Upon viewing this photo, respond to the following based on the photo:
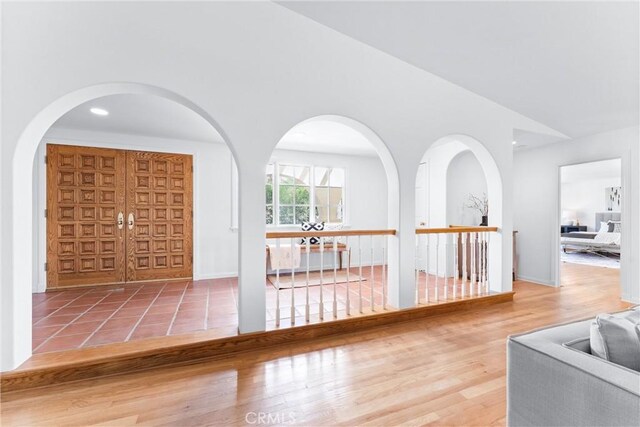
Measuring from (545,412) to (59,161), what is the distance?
5.64 metres

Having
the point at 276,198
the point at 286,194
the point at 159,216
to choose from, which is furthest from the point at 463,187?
the point at 159,216

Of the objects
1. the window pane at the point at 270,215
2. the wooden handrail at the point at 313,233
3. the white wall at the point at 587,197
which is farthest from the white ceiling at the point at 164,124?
the white wall at the point at 587,197

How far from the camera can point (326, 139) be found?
4516 mm

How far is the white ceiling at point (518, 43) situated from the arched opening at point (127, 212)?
2142 millimetres

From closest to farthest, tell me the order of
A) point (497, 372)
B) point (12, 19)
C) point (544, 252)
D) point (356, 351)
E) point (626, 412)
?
1. point (626, 412)
2. point (12, 19)
3. point (497, 372)
4. point (356, 351)
5. point (544, 252)

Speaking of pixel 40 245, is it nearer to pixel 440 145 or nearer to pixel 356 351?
pixel 356 351

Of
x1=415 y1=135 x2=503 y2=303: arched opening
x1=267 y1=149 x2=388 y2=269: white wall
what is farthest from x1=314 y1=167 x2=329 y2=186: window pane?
x1=415 y1=135 x2=503 y2=303: arched opening

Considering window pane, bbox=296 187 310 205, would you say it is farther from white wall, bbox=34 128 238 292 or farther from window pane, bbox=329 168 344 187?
white wall, bbox=34 128 238 292

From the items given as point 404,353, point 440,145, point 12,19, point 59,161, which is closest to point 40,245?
point 59,161

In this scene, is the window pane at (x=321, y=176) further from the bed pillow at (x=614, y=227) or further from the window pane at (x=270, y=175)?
the bed pillow at (x=614, y=227)

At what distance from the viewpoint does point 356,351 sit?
2348 mm

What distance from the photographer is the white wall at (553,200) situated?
3.64 meters

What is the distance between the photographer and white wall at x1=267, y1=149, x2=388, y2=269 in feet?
18.3

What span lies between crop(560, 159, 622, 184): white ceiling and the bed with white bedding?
3.87 feet
